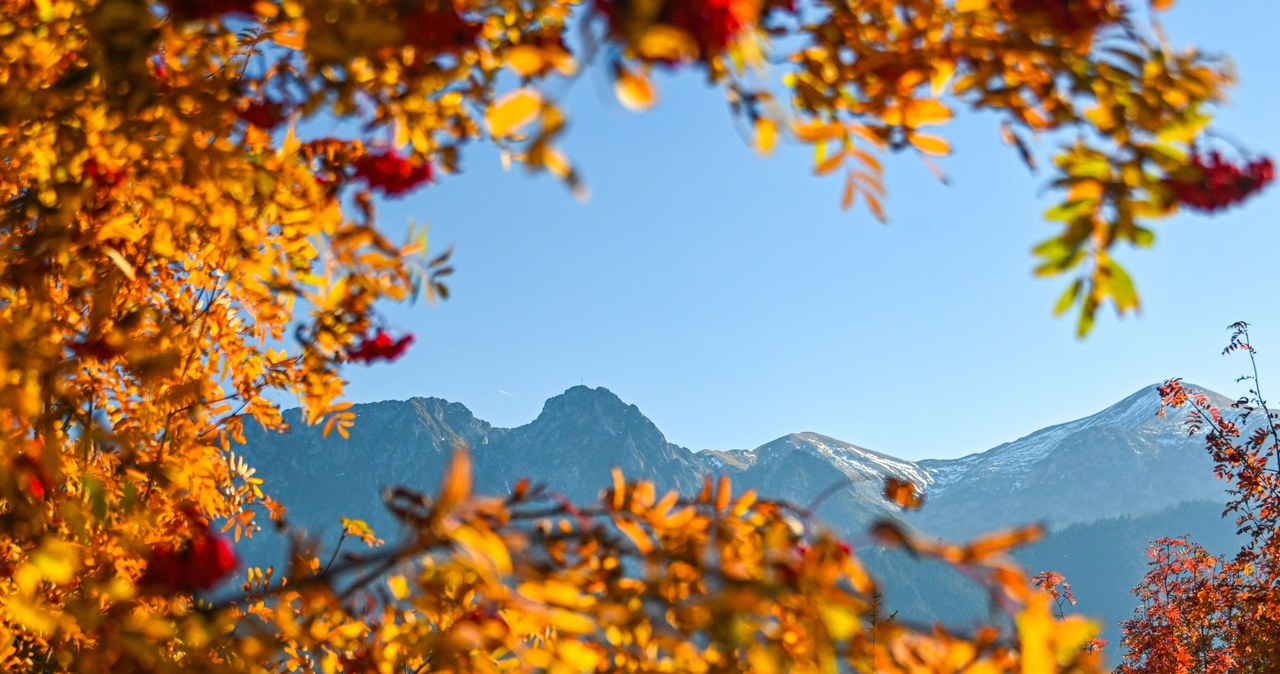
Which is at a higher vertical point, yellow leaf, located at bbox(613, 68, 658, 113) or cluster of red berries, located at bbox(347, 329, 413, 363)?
yellow leaf, located at bbox(613, 68, 658, 113)

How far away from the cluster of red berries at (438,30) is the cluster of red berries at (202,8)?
0.35 m

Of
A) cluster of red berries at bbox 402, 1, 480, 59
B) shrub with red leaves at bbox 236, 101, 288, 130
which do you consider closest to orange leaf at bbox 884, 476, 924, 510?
cluster of red berries at bbox 402, 1, 480, 59

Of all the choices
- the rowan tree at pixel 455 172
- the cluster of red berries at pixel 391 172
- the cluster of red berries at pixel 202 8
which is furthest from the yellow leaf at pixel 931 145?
the cluster of red berries at pixel 391 172

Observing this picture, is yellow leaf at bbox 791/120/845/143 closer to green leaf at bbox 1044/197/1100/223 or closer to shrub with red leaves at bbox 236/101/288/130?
green leaf at bbox 1044/197/1100/223

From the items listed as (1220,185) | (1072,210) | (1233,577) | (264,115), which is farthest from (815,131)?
(1233,577)

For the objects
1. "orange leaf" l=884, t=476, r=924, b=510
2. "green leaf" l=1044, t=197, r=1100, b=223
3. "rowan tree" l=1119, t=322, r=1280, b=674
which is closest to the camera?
"green leaf" l=1044, t=197, r=1100, b=223

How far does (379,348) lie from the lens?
3178 mm

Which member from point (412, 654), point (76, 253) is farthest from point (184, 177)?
point (412, 654)

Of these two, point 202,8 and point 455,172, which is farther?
point 455,172

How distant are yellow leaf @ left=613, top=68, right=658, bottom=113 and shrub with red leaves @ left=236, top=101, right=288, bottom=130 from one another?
1248 mm

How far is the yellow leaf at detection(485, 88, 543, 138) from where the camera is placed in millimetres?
1257

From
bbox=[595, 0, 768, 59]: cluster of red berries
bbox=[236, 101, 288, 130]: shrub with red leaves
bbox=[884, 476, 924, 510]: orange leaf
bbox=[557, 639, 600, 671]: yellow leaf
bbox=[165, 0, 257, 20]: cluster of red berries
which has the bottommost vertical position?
bbox=[557, 639, 600, 671]: yellow leaf

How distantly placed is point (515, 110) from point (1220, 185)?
142 cm

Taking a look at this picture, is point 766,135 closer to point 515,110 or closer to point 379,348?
point 515,110
